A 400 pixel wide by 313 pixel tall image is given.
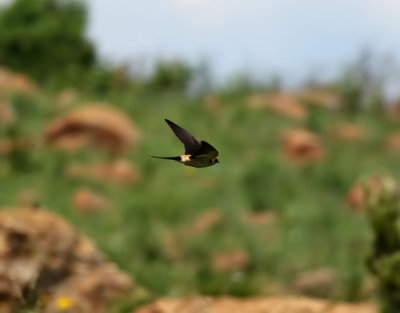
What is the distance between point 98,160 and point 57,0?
8.30 metres

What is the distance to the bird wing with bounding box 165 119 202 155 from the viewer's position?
200 centimetres

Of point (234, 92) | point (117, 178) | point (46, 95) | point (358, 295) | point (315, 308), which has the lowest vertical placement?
point (315, 308)

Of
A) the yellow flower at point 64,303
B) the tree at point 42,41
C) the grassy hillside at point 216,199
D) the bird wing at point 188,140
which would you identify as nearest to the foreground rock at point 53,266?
the yellow flower at point 64,303

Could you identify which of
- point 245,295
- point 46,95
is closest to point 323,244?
point 245,295

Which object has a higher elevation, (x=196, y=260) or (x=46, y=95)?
(x=46, y=95)

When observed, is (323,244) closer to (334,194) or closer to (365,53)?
(334,194)

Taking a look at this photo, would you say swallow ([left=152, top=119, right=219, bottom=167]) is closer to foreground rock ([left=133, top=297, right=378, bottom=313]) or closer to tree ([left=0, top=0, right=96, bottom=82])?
foreground rock ([left=133, top=297, right=378, bottom=313])

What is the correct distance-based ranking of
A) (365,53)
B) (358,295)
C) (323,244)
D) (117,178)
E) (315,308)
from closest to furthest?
(315,308) < (358,295) < (323,244) < (117,178) < (365,53)

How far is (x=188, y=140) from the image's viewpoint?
203 cm

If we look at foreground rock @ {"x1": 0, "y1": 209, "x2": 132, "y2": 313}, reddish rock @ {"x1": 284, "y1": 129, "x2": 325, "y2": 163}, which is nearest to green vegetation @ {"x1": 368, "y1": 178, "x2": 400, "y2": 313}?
foreground rock @ {"x1": 0, "y1": 209, "x2": 132, "y2": 313}

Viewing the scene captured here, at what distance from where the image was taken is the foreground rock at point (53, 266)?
6969 mm

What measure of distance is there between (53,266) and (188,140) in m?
5.65

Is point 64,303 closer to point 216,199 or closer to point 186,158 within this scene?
point 186,158

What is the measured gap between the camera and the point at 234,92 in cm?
2180
